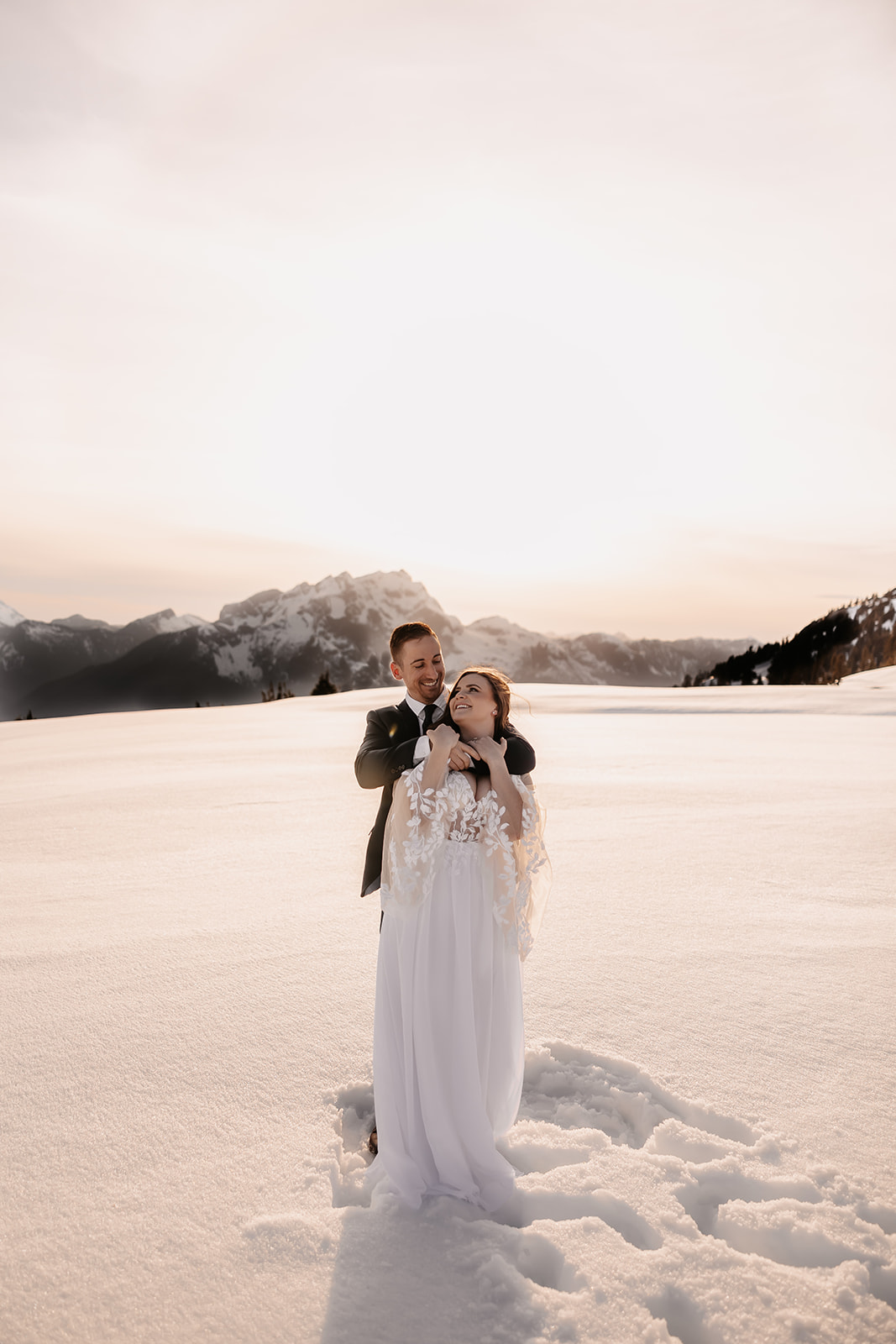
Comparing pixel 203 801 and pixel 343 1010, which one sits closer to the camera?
pixel 343 1010

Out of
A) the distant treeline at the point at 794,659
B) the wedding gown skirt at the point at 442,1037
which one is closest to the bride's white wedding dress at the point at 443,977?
the wedding gown skirt at the point at 442,1037

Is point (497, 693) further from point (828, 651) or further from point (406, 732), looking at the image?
point (828, 651)

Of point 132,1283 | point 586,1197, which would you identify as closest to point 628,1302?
point 586,1197

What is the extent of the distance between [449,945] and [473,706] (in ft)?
3.02

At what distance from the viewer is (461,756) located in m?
2.57

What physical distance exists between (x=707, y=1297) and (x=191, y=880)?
4.96 metres

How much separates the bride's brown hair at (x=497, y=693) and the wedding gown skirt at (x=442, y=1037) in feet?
1.48

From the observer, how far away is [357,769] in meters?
2.76

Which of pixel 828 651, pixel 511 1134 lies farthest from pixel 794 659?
pixel 511 1134

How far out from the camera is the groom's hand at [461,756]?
2.57m

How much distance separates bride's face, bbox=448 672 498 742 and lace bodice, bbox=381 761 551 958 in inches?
7.0

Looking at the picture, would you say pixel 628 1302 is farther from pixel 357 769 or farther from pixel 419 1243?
pixel 357 769

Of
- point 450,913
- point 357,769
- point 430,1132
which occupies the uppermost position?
point 357,769

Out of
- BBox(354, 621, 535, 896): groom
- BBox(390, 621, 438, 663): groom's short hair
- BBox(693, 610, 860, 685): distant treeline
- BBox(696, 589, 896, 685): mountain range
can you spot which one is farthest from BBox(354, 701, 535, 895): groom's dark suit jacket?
BBox(693, 610, 860, 685): distant treeline
